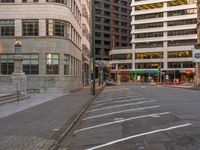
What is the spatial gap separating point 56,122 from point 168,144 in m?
5.96

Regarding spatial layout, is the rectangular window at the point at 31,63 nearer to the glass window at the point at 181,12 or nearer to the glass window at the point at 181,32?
the glass window at the point at 181,32

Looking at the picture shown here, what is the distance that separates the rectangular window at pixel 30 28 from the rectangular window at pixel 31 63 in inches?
91.3

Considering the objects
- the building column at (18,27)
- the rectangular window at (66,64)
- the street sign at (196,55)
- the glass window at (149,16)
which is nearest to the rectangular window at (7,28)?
the building column at (18,27)

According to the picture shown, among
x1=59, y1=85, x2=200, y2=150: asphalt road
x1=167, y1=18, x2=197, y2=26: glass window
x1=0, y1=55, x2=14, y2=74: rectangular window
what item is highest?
x1=167, y1=18, x2=197, y2=26: glass window

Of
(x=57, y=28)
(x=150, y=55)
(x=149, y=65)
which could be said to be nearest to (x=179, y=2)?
(x=150, y=55)

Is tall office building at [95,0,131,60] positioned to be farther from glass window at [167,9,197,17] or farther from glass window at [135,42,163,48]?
glass window at [167,9,197,17]

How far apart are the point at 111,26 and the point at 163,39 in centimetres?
3093

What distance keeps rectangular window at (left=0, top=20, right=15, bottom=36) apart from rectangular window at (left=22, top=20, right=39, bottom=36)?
1147mm

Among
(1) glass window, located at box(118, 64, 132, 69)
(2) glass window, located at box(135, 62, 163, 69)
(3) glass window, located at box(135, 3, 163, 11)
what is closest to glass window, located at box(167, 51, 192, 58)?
(2) glass window, located at box(135, 62, 163, 69)

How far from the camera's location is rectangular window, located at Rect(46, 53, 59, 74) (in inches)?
1524

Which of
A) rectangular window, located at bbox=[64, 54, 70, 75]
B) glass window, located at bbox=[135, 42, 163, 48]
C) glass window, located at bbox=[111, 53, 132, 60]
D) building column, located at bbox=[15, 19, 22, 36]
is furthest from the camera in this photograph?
glass window, located at bbox=[111, 53, 132, 60]

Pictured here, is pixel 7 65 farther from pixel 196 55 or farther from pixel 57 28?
pixel 196 55

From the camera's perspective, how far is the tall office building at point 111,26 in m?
128

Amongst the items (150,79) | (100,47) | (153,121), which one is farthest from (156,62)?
(153,121)
